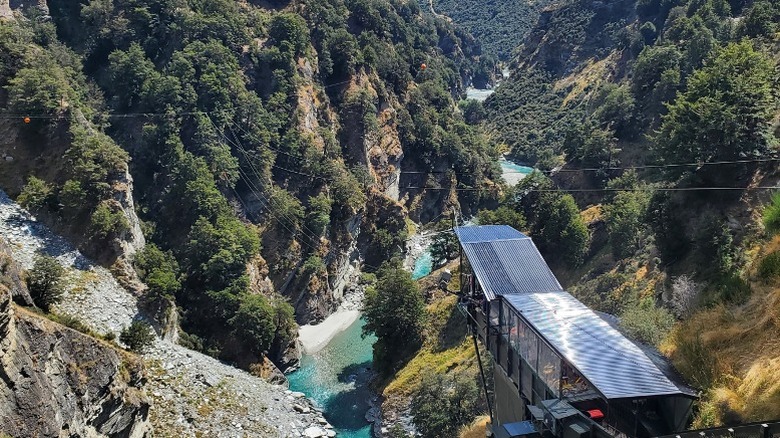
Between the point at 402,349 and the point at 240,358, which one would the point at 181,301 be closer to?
the point at 240,358

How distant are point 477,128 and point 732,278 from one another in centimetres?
9082

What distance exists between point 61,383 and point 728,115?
31546mm

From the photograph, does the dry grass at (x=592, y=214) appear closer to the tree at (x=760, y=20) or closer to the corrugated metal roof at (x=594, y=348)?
the tree at (x=760, y=20)

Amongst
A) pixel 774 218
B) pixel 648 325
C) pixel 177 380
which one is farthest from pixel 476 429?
pixel 177 380

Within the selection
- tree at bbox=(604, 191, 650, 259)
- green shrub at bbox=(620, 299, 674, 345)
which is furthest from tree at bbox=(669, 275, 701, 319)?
tree at bbox=(604, 191, 650, 259)

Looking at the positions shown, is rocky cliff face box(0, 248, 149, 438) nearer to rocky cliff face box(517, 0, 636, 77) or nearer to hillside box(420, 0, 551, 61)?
rocky cliff face box(517, 0, 636, 77)

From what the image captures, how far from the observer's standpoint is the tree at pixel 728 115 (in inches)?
976

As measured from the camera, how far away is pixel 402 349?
139 feet

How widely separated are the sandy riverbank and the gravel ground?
10.5m

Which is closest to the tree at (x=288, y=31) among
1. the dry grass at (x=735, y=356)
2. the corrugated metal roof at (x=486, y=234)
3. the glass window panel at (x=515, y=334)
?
the corrugated metal roof at (x=486, y=234)

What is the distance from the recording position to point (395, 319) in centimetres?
4134

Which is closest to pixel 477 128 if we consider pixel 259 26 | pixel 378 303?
pixel 259 26

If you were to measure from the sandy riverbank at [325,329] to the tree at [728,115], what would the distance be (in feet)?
114

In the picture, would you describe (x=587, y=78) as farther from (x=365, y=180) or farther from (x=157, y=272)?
(x=157, y=272)
